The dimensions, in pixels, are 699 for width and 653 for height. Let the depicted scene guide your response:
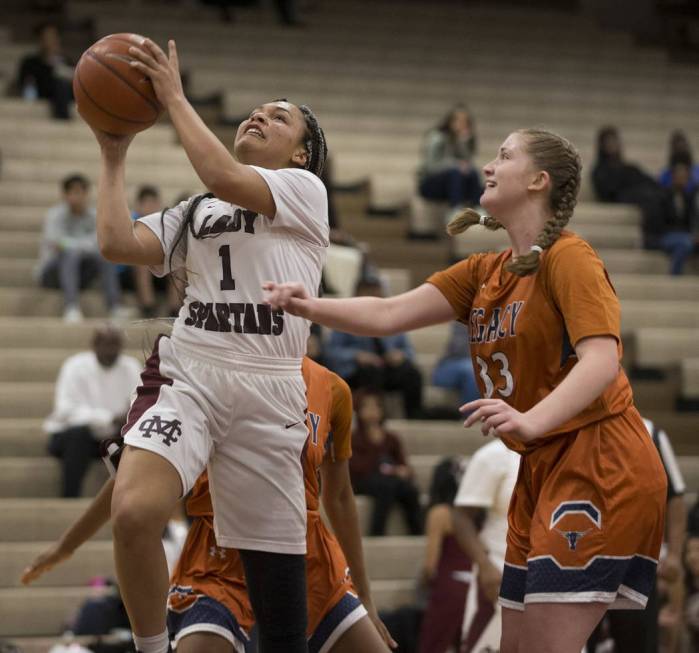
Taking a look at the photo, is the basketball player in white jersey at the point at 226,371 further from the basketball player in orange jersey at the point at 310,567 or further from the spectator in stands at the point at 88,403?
the spectator in stands at the point at 88,403

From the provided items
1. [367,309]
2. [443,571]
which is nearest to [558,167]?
[367,309]

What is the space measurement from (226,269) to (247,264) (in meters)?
0.06

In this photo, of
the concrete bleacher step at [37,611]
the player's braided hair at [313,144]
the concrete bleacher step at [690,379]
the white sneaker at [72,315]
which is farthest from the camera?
the concrete bleacher step at [690,379]

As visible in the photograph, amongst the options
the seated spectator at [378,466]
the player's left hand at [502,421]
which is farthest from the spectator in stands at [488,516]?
the player's left hand at [502,421]

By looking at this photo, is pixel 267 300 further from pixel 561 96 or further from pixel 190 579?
pixel 561 96

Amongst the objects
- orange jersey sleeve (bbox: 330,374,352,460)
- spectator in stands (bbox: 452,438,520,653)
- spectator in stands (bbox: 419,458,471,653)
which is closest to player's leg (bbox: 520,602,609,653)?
orange jersey sleeve (bbox: 330,374,352,460)

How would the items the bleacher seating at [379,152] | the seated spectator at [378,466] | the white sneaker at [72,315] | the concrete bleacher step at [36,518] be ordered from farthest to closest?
the white sneaker at [72,315] < the seated spectator at [378,466] < the bleacher seating at [379,152] < the concrete bleacher step at [36,518]

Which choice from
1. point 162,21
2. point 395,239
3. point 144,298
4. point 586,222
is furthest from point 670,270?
point 162,21

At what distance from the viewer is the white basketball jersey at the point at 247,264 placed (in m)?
4.00

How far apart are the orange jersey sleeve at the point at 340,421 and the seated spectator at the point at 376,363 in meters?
4.46

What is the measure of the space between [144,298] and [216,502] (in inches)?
235

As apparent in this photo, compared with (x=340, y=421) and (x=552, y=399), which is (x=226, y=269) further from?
(x=552, y=399)

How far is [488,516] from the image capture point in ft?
20.5

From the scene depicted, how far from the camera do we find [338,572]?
15.2ft
